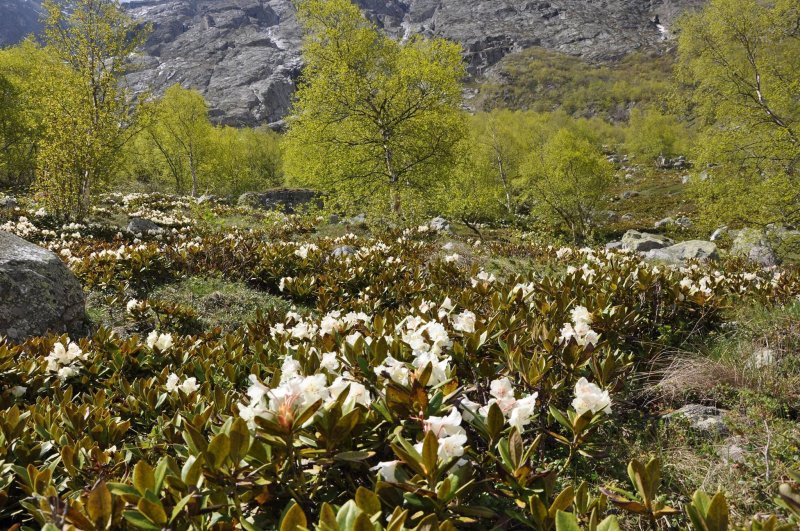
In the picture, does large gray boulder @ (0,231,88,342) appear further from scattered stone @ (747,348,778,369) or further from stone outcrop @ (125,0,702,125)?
stone outcrop @ (125,0,702,125)

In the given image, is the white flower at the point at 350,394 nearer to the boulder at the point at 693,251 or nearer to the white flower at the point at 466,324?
the white flower at the point at 466,324

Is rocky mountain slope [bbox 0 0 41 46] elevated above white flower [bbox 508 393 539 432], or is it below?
above

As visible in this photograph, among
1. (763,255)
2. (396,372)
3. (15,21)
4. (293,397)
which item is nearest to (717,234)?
(763,255)

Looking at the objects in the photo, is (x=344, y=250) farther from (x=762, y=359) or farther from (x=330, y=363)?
(x=762, y=359)

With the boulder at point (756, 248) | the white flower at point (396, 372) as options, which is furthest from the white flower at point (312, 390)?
the boulder at point (756, 248)

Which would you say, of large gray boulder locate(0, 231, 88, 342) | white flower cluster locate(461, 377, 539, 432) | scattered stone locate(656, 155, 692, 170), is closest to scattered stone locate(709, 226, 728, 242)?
white flower cluster locate(461, 377, 539, 432)

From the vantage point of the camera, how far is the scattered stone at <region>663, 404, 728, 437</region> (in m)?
2.32

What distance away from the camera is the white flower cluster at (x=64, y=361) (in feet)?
9.34

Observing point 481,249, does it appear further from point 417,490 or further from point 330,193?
point 417,490

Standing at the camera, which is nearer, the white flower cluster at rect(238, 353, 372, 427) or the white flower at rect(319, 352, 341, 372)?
the white flower cluster at rect(238, 353, 372, 427)

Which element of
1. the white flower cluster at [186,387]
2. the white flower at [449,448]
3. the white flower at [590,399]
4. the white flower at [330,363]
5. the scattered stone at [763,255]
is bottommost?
the scattered stone at [763,255]

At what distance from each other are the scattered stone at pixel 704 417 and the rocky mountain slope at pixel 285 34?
A: 11804cm

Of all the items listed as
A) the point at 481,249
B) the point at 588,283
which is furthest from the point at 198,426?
the point at 481,249

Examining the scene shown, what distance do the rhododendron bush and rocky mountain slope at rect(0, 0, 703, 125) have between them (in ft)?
382
